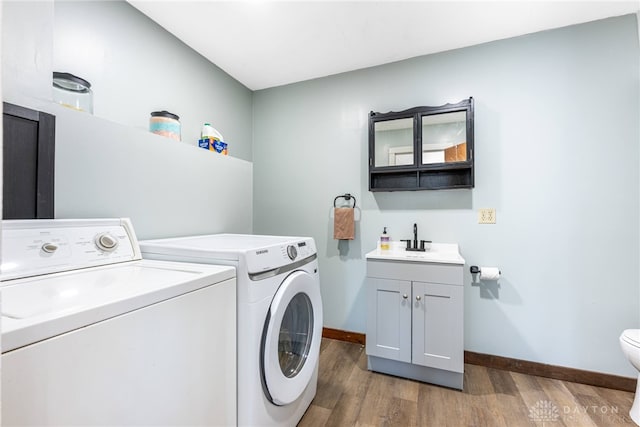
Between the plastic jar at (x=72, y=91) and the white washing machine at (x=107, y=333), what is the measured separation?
62 cm

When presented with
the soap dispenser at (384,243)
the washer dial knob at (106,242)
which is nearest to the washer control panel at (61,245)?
the washer dial knob at (106,242)

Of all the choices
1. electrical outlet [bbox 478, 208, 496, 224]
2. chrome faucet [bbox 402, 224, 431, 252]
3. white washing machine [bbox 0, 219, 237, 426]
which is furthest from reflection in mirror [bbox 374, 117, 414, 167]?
white washing machine [bbox 0, 219, 237, 426]

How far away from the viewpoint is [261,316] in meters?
1.18

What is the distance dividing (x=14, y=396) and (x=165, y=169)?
4.63 feet

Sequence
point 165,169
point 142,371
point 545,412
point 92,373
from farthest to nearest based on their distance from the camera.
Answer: point 165,169 < point 545,412 < point 142,371 < point 92,373

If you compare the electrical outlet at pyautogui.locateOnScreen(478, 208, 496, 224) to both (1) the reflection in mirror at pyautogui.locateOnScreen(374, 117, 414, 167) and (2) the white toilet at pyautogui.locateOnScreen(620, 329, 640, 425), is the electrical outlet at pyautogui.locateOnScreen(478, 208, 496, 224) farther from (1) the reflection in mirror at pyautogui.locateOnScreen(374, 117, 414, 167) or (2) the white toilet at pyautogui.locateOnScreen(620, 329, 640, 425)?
(2) the white toilet at pyautogui.locateOnScreen(620, 329, 640, 425)

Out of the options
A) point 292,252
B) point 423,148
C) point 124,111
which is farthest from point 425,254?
point 124,111

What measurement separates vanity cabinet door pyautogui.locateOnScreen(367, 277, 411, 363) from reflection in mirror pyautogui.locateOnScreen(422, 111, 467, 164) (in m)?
0.98

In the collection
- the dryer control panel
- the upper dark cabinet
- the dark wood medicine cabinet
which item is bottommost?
the dryer control panel

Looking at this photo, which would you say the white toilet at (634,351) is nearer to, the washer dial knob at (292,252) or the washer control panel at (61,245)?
the washer dial knob at (292,252)

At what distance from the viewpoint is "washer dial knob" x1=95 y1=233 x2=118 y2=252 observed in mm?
1254

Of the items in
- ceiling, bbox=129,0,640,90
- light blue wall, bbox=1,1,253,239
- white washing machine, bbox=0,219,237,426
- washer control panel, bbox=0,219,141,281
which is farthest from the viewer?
ceiling, bbox=129,0,640,90

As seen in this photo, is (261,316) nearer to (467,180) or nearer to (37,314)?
(37,314)

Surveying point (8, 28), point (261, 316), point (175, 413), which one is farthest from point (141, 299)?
point (8, 28)
